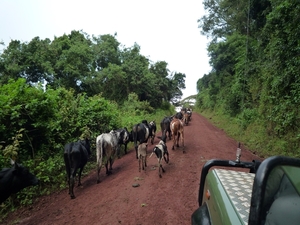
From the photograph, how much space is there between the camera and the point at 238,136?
43.6 feet

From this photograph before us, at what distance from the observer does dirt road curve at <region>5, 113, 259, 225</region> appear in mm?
4246

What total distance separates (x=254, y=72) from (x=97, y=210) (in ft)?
46.9

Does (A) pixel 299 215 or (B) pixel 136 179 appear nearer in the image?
(A) pixel 299 215

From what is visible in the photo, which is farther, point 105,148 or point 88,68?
point 88,68

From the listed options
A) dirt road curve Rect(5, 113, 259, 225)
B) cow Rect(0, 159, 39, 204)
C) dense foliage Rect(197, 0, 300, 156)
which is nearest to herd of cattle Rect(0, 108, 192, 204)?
cow Rect(0, 159, 39, 204)

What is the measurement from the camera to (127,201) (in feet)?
16.1

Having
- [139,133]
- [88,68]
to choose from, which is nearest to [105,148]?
[139,133]

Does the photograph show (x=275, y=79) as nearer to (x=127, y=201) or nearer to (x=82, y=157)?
(x=127, y=201)

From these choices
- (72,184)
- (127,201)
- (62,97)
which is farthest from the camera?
(62,97)

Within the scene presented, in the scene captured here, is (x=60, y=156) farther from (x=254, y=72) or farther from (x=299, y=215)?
(x=254, y=72)

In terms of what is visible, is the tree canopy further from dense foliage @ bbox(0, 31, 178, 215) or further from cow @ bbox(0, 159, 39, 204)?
cow @ bbox(0, 159, 39, 204)

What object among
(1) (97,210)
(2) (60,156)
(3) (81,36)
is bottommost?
(1) (97,210)

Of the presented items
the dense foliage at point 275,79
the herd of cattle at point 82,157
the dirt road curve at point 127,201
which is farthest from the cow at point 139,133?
the dense foliage at point 275,79

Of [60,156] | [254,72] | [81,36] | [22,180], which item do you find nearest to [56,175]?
[60,156]
